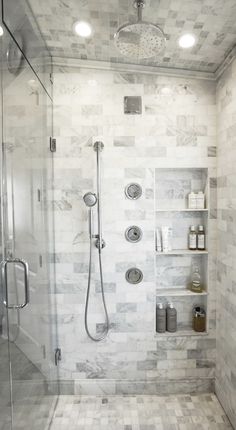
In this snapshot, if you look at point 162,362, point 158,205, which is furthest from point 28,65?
point 162,362

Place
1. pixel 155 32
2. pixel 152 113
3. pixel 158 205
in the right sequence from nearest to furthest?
pixel 155 32, pixel 152 113, pixel 158 205

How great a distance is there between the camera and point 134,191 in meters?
2.14

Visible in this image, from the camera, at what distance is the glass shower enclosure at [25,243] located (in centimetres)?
124

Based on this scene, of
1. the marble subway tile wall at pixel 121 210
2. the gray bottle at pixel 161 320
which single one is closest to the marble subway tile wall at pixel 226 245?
the marble subway tile wall at pixel 121 210

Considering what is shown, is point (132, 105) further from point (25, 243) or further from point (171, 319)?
point (171, 319)

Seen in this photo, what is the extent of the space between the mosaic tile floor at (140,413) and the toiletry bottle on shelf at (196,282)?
861mm

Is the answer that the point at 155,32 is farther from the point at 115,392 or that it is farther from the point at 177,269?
the point at 115,392

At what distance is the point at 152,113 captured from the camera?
2131mm

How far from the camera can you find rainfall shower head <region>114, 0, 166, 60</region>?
1351 millimetres

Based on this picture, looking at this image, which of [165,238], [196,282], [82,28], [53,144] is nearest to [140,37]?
[82,28]

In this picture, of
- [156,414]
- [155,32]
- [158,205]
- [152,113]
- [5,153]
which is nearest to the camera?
[5,153]

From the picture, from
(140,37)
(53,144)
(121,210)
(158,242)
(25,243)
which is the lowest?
(158,242)

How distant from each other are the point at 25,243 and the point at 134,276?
1.00 meters

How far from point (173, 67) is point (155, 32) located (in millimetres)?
776
